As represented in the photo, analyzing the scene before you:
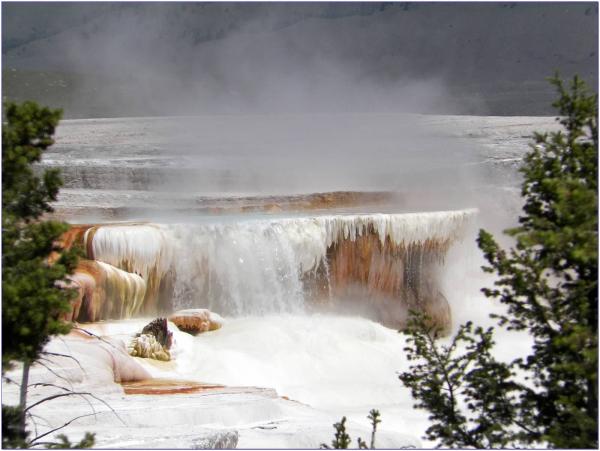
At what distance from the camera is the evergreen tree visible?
3.14 meters

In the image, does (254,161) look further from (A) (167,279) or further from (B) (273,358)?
(B) (273,358)

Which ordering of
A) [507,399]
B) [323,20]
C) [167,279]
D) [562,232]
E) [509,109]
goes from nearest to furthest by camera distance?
[562,232], [507,399], [167,279], [509,109], [323,20]

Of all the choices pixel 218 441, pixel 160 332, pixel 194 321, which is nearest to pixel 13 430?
pixel 218 441

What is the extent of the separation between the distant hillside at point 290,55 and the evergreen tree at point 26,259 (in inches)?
1056

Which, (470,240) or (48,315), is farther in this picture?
(470,240)

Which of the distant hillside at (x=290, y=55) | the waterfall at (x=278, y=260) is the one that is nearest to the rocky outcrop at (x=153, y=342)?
the waterfall at (x=278, y=260)

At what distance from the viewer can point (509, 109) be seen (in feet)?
92.1

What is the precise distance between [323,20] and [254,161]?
23171 mm

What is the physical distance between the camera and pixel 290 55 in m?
37.6

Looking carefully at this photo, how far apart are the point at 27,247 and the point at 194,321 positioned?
5468 millimetres

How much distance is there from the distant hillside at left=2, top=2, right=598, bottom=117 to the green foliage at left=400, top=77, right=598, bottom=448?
2613 cm

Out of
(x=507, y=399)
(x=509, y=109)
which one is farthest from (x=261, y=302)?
(x=509, y=109)

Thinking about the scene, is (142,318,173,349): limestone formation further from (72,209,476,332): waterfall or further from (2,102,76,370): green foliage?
(2,102,76,370): green foliage

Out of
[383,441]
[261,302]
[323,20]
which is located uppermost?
[323,20]
